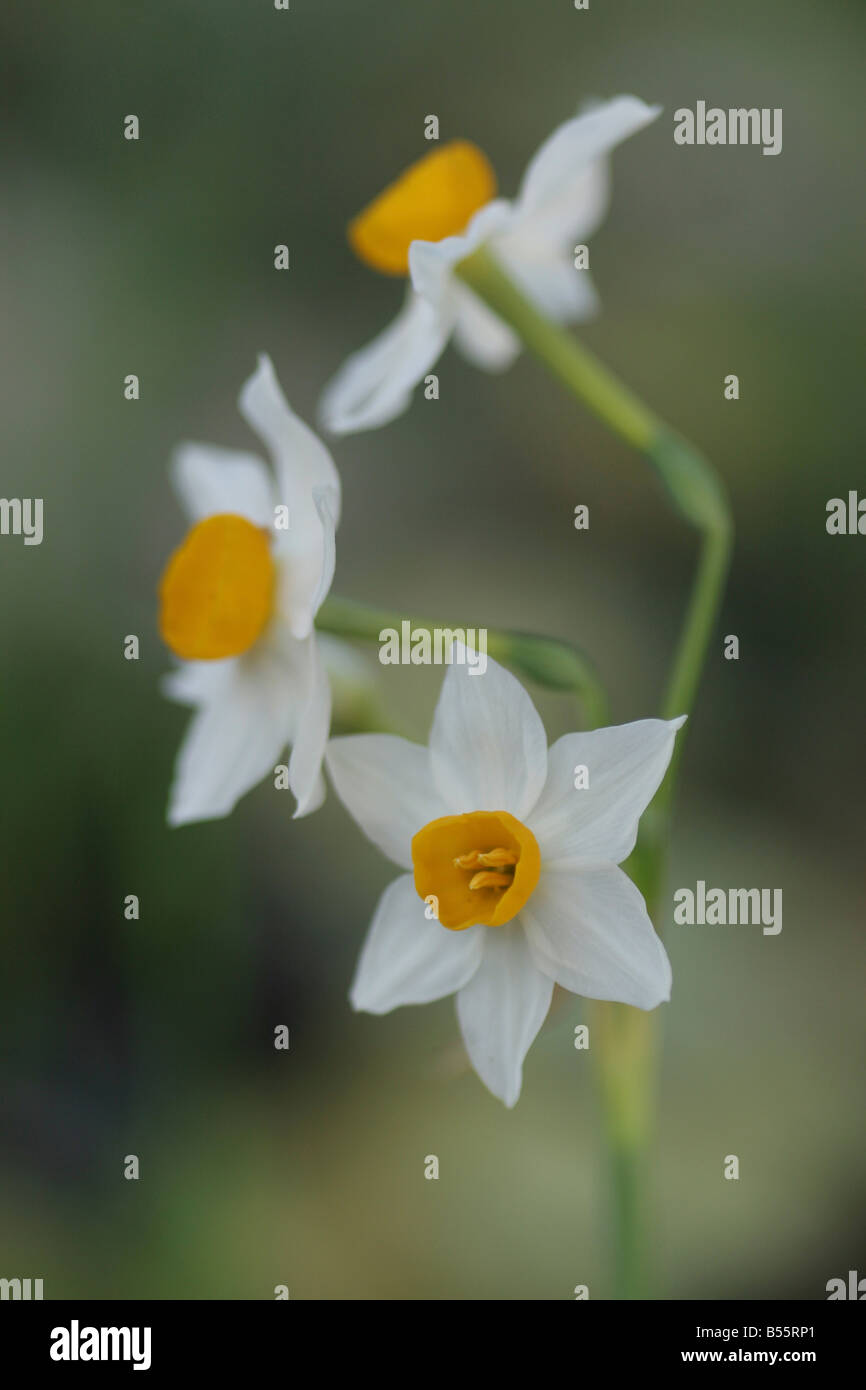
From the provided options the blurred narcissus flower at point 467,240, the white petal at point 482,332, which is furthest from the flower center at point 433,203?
the white petal at point 482,332

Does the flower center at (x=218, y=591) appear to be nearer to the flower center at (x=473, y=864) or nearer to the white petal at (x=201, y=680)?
the white petal at (x=201, y=680)

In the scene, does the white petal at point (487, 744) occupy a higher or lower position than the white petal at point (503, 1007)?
higher

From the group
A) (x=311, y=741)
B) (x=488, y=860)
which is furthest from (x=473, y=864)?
(x=311, y=741)

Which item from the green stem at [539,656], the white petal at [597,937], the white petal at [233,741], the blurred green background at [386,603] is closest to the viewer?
the white petal at [597,937]

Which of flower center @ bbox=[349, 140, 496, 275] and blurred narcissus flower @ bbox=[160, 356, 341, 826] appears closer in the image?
blurred narcissus flower @ bbox=[160, 356, 341, 826]


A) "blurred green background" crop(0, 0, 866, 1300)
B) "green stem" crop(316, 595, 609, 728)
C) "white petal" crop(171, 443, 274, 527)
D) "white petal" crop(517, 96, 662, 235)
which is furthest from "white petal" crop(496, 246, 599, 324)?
"blurred green background" crop(0, 0, 866, 1300)

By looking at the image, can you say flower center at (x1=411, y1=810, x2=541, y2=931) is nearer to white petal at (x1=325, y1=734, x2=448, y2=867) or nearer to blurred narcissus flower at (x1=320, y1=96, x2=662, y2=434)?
white petal at (x1=325, y1=734, x2=448, y2=867)
